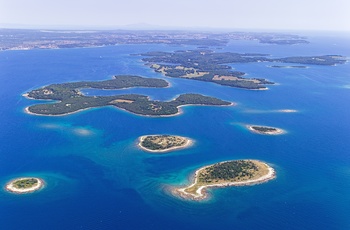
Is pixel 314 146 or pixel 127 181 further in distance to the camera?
pixel 314 146

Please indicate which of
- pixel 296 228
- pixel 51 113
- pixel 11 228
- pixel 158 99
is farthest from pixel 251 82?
pixel 11 228

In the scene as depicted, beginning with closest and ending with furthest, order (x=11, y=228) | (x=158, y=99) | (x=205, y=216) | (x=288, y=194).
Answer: (x=11, y=228)
(x=205, y=216)
(x=288, y=194)
(x=158, y=99)

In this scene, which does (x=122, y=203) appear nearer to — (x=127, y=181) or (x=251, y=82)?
(x=127, y=181)

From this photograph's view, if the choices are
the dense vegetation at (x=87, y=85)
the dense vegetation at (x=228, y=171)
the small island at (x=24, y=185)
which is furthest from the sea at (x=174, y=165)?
the dense vegetation at (x=87, y=85)

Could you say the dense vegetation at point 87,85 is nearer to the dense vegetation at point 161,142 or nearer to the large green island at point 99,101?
the large green island at point 99,101

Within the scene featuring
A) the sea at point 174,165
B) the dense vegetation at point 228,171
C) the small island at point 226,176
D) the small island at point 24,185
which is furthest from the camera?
the dense vegetation at point 228,171

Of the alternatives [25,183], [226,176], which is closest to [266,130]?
[226,176]

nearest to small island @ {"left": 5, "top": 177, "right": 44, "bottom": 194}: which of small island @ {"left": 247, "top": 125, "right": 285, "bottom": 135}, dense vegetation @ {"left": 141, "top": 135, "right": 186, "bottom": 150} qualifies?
dense vegetation @ {"left": 141, "top": 135, "right": 186, "bottom": 150}
